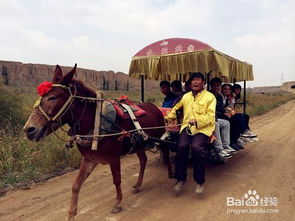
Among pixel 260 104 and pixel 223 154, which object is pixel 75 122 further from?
pixel 260 104

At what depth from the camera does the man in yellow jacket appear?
412 centimetres

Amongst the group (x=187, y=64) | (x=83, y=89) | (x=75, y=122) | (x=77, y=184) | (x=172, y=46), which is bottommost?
(x=77, y=184)

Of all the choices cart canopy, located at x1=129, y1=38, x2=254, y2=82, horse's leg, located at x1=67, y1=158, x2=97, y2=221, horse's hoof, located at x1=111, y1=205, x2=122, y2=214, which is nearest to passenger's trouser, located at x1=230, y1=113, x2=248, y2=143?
cart canopy, located at x1=129, y1=38, x2=254, y2=82

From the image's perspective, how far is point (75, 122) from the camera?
341cm

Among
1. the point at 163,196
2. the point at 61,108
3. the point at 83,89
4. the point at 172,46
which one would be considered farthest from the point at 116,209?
the point at 172,46

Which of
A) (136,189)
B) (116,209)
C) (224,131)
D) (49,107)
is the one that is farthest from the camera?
(224,131)

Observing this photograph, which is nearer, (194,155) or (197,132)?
(194,155)

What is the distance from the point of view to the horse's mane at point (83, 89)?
3.42 metres

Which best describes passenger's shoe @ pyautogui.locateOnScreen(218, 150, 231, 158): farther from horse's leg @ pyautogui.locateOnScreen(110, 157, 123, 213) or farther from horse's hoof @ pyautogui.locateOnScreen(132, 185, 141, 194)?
horse's leg @ pyautogui.locateOnScreen(110, 157, 123, 213)

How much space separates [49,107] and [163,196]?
2.36 metres

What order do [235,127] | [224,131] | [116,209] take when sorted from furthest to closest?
[235,127]
[224,131]
[116,209]

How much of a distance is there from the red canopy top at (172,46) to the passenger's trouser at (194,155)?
170 centimetres

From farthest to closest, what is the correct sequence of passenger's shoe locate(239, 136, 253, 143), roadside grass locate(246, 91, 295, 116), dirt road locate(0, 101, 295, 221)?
roadside grass locate(246, 91, 295, 116) → passenger's shoe locate(239, 136, 253, 143) → dirt road locate(0, 101, 295, 221)

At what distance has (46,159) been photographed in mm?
5809
